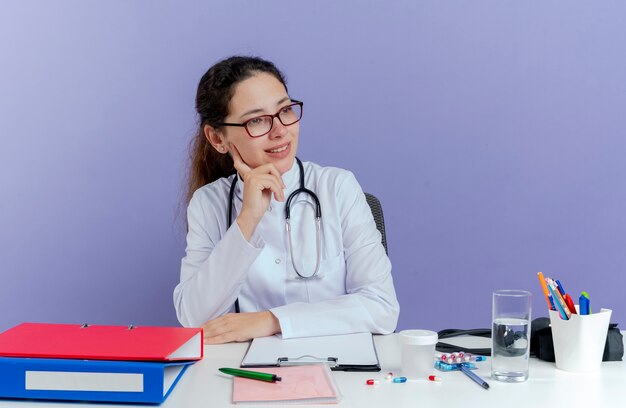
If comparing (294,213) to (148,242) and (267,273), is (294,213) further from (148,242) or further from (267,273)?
(148,242)

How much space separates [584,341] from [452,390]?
268mm

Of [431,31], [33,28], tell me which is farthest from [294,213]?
[33,28]

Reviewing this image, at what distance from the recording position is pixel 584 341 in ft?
4.22

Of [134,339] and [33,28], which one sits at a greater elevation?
[33,28]

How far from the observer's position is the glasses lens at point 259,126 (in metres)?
1.93

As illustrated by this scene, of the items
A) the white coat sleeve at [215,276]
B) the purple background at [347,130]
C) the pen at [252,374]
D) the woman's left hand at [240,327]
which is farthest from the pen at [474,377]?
the purple background at [347,130]

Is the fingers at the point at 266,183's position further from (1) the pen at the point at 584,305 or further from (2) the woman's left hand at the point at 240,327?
(1) the pen at the point at 584,305

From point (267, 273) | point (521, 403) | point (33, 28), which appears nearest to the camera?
point (521, 403)

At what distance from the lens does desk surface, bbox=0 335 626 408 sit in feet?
3.69

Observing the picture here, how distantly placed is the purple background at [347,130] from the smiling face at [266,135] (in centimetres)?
89

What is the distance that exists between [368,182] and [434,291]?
482 millimetres

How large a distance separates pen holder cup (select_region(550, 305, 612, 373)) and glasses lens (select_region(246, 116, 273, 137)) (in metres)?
0.92

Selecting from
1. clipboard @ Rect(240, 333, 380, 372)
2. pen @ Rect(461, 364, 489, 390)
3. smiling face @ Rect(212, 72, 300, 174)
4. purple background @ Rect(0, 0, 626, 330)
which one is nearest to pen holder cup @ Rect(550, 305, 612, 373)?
pen @ Rect(461, 364, 489, 390)

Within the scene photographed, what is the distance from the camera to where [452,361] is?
131cm
